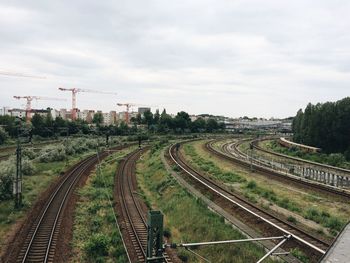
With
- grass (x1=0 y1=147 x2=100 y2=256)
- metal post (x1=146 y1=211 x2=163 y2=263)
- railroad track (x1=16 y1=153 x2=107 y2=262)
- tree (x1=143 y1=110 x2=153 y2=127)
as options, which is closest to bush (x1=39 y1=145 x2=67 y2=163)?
grass (x1=0 y1=147 x2=100 y2=256)

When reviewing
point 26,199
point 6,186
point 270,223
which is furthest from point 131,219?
point 6,186

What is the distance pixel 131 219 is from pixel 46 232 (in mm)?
5678

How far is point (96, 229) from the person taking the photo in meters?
24.7

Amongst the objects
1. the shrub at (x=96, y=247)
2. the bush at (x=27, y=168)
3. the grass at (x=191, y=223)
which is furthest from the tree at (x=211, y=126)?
the shrub at (x=96, y=247)

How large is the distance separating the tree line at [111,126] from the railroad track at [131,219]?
55.9 m

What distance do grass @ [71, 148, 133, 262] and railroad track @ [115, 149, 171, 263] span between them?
53cm

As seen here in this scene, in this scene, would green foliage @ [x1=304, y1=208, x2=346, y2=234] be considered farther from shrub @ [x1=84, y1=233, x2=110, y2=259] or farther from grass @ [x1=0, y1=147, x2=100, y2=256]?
grass @ [x1=0, y1=147, x2=100, y2=256]

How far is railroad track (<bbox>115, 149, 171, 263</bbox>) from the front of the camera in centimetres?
2038

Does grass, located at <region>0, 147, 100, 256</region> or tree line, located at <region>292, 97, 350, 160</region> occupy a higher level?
Result: tree line, located at <region>292, 97, 350, 160</region>

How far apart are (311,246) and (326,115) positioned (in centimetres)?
7013

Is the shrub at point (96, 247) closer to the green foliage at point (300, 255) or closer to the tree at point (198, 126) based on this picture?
the green foliage at point (300, 255)

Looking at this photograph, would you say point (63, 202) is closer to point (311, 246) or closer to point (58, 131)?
point (311, 246)

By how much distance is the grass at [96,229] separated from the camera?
A: 2009 cm

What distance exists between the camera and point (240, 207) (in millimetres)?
26750
